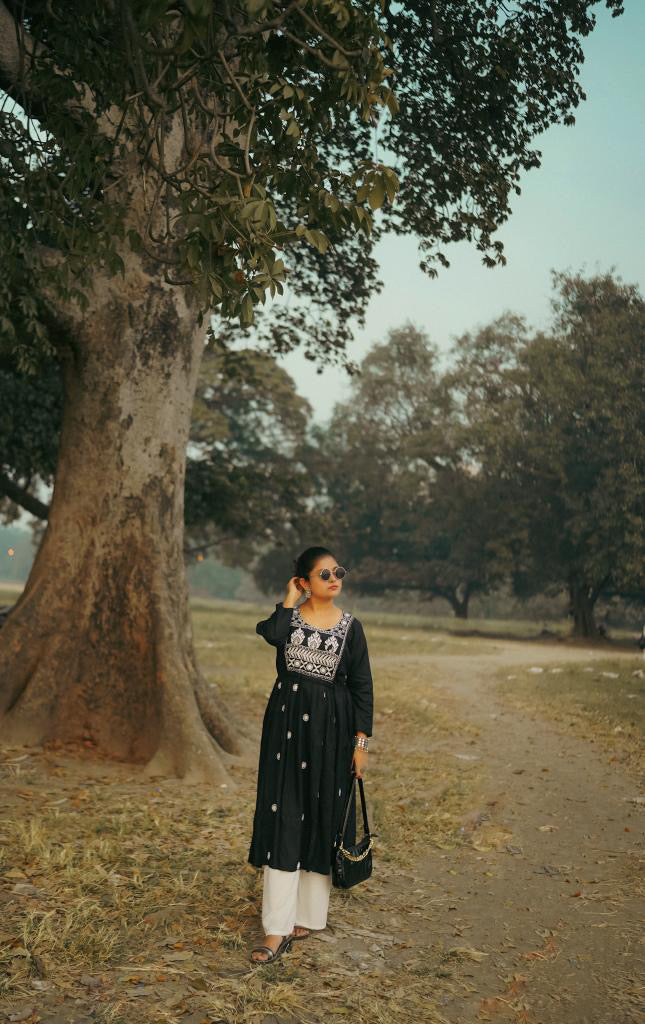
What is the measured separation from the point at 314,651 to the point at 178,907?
1634 millimetres

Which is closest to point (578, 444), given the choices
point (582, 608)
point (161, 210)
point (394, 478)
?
point (582, 608)

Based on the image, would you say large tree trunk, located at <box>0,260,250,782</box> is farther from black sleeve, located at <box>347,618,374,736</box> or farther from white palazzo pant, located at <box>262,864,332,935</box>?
black sleeve, located at <box>347,618,374,736</box>

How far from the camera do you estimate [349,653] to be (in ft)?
15.7

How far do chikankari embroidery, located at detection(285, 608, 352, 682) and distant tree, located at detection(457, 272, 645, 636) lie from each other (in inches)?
1089

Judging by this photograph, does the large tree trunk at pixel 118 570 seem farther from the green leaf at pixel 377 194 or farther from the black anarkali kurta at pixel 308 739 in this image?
the green leaf at pixel 377 194

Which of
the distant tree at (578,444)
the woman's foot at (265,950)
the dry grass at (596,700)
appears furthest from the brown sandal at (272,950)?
the distant tree at (578,444)

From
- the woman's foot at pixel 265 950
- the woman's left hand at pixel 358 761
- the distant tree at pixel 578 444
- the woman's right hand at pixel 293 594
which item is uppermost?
the distant tree at pixel 578 444

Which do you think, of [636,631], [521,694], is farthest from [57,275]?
[636,631]

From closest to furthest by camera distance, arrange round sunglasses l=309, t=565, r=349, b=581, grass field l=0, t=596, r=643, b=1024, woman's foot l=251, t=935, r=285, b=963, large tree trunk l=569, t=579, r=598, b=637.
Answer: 1. grass field l=0, t=596, r=643, b=1024
2. woman's foot l=251, t=935, r=285, b=963
3. round sunglasses l=309, t=565, r=349, b=581
4. large tree trunk l=569, t=579, r=598, b=637

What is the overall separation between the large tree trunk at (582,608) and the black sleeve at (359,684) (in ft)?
109

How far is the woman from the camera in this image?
450cm

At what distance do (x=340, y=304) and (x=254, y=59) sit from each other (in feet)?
37.2

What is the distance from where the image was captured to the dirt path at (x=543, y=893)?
4.16 m

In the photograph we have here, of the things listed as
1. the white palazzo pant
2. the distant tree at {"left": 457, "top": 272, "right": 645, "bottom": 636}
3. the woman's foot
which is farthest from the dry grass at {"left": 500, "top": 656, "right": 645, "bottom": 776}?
the distant tree at {"left": 457, "top": 272, "right": 645, "bottom": 636}
